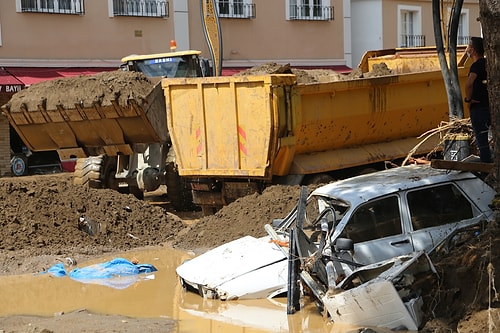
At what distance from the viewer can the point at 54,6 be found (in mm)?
24234

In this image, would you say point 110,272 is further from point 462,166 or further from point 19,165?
point 19,165

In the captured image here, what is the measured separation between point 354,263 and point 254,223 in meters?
4.54

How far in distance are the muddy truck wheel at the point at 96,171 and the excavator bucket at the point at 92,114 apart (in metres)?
0.43

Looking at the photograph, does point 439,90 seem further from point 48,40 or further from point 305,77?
point 48,40

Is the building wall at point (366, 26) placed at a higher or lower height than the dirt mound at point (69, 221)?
higher

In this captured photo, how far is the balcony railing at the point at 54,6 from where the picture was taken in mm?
23822

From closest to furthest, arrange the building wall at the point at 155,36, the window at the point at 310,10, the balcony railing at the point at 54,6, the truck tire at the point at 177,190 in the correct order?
the truck tire at the point at 177,190, the building wall at the point at 155,36, the balcony railing at the point at 54,6, the window at the point at 310,10

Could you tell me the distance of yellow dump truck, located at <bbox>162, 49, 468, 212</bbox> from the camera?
1304 centimetres

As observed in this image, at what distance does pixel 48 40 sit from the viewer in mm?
24062

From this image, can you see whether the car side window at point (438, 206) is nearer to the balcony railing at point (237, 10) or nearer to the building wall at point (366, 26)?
the balcony railing at point (237, 10)

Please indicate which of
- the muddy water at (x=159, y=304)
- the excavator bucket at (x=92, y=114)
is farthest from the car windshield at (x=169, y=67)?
the muddy water at (x=159, y=304)

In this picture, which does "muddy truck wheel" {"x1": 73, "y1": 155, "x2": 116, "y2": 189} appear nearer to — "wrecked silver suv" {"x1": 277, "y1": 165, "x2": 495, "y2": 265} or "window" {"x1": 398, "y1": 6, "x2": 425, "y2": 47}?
"wrecked silver suv" {"x1": 277, "y1": 165, "x2": 495, "y2": 265}

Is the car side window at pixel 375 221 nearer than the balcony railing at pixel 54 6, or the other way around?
the car side window at pixel 375 221

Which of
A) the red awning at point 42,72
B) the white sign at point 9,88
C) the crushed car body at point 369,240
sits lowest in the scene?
the crushed car body at point 369,240
